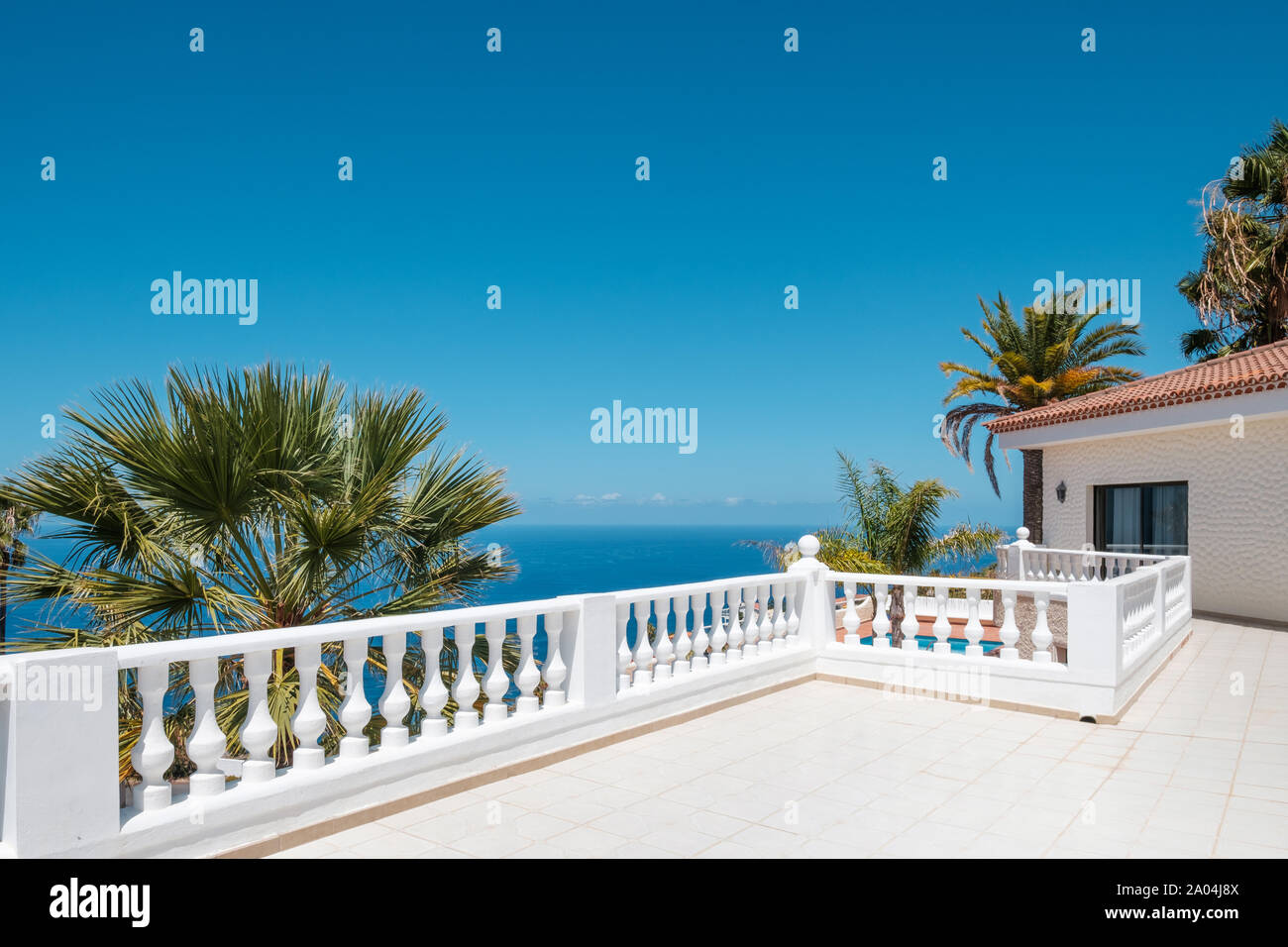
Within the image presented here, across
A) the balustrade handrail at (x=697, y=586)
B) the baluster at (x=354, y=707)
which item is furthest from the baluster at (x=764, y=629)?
the baluster at (x=354, y=707)

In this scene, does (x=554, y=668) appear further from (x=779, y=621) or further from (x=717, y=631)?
(x=779, y=621)

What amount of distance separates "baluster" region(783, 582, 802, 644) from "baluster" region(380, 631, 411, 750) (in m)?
4.51

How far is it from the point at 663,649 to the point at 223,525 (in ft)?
11.5

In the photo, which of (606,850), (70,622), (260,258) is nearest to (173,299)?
(70,622)

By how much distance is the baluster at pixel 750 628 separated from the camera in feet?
23.6

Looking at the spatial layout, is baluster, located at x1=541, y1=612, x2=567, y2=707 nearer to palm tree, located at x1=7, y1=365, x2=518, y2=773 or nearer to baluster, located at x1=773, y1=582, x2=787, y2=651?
palm tree, located at x1=7, y1=365, x2=518, y2=773

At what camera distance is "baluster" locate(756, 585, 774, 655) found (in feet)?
24.2

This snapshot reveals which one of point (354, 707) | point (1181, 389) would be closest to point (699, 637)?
point (354, 707)

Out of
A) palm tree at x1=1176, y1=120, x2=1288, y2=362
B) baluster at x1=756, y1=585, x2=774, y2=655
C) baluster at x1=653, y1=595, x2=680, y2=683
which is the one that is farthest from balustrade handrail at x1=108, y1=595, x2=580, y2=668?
palm tree at x1=1176, y1=120, x2=1288, y2=362

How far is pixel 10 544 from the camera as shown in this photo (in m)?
5.85

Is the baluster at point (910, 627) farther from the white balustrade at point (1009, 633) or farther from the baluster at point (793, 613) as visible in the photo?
the baluster at point (793, 613)

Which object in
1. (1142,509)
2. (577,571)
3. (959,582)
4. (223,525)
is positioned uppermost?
(223,525)

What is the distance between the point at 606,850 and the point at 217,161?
20146 millimetres
